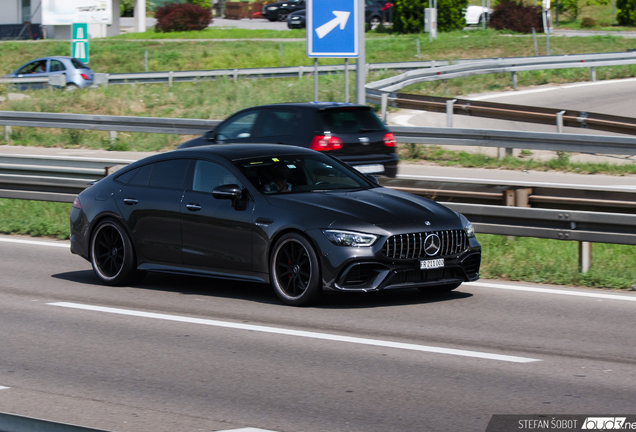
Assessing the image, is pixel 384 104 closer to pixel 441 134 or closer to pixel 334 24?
pixel 441 134

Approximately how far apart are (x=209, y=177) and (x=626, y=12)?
215ft

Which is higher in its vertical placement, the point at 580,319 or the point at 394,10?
the point at 394,10

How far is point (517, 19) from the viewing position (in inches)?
2320

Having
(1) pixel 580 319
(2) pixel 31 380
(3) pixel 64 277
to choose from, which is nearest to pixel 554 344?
(1) pixel 580 319

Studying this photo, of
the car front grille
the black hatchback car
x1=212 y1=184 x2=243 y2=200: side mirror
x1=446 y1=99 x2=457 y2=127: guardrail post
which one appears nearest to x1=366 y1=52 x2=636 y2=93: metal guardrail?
x1=446 y1=99 x2=457 y2=127: guardrail post

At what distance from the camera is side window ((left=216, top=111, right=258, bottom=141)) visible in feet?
47.3

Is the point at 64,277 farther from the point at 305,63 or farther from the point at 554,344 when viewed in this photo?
the point at 305,63

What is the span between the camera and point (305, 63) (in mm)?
48156

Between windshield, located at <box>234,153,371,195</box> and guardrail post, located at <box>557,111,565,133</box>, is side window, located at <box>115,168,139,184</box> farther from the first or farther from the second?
guardrail post, located at <box>557,111,565,133</box>

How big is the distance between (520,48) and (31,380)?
149 feet

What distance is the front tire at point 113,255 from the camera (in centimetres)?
966

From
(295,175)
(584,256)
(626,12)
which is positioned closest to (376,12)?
(626,12)

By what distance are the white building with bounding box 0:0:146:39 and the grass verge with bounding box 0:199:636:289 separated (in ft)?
161

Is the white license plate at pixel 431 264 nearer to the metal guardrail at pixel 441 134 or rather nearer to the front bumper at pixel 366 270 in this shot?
the front bumper at pixel 366 270
